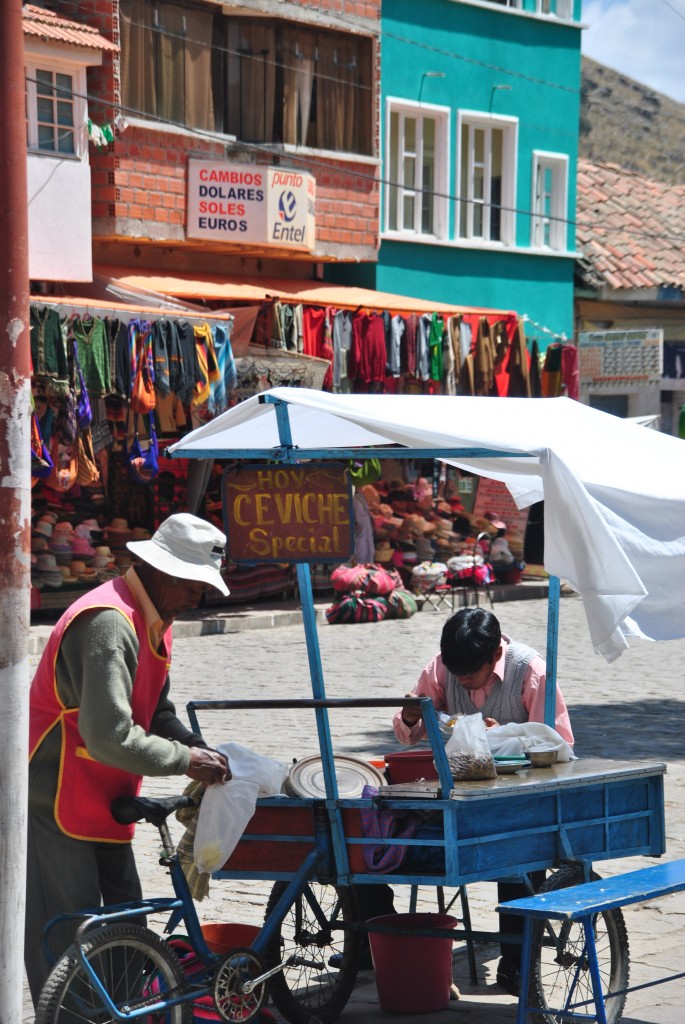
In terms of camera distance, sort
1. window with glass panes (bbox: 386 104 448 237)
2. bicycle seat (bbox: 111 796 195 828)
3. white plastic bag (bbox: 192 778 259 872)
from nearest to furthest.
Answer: bicycle seat (bbox: 111 796 195 828) → white plastic bag (bbox: 192 778 259 872) → window with glass panes (bbox: 386 104 448 237)

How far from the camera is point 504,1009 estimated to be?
6.05 meters

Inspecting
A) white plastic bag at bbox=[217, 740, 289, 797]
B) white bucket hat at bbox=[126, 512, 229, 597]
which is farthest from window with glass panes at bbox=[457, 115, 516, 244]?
white bucket hat at bbox=[126, 512, 229, 597]

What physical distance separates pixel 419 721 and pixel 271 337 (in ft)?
46.5

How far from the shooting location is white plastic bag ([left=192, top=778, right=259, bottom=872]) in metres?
5.31

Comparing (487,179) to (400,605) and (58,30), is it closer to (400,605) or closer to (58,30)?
(400,605)

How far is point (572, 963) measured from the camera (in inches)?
229

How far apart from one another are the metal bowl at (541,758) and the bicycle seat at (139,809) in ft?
5.06

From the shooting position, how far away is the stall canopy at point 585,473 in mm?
5441

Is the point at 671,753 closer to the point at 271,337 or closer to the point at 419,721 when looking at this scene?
the point at 419,721

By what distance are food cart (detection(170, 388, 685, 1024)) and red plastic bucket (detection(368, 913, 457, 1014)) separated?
4.8 inches

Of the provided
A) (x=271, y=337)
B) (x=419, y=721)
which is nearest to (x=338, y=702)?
(x=419, y=721)

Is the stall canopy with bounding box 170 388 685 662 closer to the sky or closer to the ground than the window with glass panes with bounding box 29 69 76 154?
closer to the ground

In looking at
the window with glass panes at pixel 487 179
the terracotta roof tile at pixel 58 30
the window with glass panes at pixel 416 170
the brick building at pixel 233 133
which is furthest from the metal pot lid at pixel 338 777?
the window with glass panes at pixel 487 179

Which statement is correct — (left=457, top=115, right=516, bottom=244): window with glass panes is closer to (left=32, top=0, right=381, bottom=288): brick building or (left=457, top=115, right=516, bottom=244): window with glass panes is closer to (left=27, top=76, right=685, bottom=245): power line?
(left=27, top=76, right=685, bottom=245): power line
